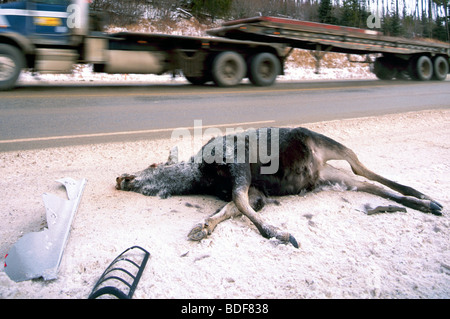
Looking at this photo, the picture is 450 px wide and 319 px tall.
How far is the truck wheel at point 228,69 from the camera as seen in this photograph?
43.7 ft

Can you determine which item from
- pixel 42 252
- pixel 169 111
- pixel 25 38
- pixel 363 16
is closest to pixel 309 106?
pixel 169 111

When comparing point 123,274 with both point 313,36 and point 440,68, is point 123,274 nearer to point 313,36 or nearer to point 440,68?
point 313,36

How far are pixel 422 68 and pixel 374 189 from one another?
1934cm

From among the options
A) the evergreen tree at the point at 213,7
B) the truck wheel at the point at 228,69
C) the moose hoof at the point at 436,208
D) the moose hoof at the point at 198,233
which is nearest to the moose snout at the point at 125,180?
the moose hoof at the point at 198,233

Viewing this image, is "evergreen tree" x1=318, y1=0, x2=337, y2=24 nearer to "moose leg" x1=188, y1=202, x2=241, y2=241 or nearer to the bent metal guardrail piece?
"moose leg" x1=188, y1=202, x2=241, y2=241

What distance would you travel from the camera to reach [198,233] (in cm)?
283

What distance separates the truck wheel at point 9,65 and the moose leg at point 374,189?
951 centimetres

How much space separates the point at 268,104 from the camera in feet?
34.7

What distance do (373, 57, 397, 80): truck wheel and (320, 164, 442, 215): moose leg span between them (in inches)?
749

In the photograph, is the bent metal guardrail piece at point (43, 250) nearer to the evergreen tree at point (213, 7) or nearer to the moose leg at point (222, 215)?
the moose leg at point (222, 215)

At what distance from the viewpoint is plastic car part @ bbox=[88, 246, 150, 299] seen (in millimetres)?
2090

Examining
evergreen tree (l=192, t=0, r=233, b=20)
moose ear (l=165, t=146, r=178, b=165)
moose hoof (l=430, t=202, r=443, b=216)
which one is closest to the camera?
moose hoof (l=430, t=202, r=443, b=216)

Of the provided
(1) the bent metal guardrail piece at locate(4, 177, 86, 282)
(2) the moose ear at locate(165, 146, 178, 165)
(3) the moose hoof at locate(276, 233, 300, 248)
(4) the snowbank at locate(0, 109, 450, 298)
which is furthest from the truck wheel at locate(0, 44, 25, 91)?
(3) the moose hoof at locate(276, 233, 300, 248)

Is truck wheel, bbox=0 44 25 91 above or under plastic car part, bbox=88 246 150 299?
above
